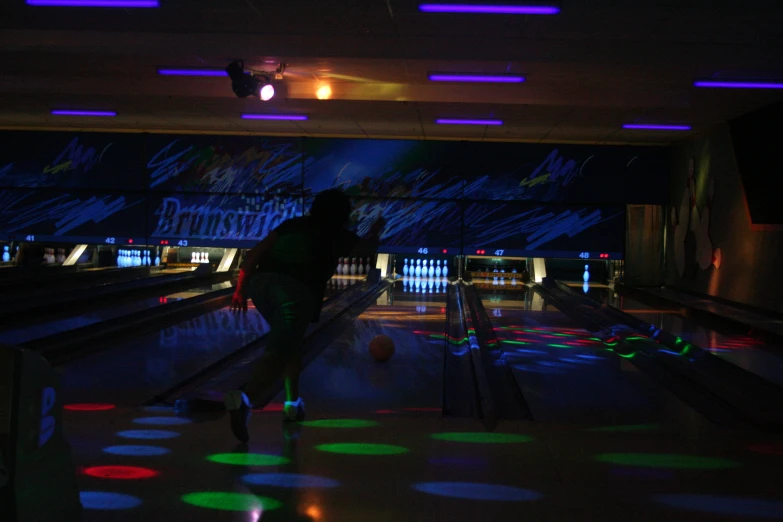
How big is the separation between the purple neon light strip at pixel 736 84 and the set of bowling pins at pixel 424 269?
20.4ft

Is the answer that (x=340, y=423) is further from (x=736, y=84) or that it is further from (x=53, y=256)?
(x=53, y=256)

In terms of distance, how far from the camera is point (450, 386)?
4.55 m

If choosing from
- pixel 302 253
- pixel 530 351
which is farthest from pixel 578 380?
pixel 302 253

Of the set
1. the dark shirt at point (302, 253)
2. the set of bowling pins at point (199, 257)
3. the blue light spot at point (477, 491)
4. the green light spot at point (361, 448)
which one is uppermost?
the dark shirt at point (302, 253)

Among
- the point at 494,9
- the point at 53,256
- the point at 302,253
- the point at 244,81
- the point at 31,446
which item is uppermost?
the point at 494,9

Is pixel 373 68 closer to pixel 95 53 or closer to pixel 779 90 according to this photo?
pixel 95 53

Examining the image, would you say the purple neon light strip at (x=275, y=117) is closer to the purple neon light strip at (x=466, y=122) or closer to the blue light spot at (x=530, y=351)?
the purple neon light strip at (x=466, y=122)

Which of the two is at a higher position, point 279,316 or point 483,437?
point 279,316

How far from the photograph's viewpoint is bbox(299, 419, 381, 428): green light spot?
3.41m

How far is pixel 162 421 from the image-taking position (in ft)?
11.3

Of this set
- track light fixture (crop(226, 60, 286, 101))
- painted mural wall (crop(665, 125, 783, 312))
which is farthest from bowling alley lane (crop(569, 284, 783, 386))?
track light fixture (crop(226, 60, 286, 101))

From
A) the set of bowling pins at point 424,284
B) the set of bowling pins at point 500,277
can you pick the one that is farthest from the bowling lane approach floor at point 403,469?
the set of bowling pins at point 500,277

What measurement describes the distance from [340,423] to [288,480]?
907 mm

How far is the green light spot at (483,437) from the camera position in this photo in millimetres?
3164
